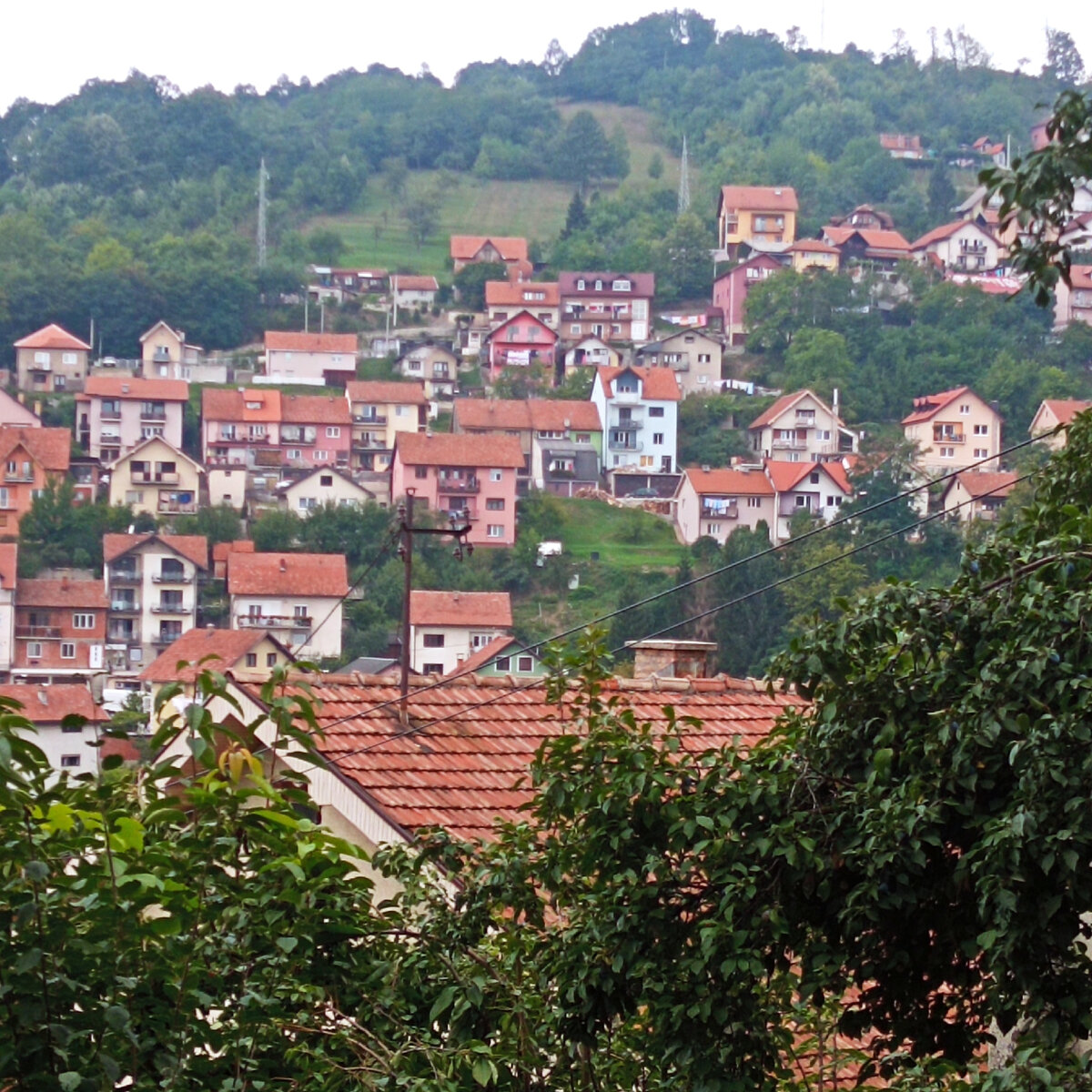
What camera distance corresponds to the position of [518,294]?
385ft

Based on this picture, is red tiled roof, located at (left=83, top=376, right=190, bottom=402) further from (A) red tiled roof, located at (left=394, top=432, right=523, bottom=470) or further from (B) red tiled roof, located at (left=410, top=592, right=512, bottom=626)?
(B) red tiled roof, located at (left=410, top=592, right=512, bottom=626)

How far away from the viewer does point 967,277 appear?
12506 centimetres

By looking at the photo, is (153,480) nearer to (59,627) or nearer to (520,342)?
(59,627)

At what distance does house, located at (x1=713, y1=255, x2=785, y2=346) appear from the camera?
119 meters

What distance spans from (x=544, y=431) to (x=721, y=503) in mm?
12872

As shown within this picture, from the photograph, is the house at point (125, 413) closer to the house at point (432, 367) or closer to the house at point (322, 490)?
the house at point (322, 490)

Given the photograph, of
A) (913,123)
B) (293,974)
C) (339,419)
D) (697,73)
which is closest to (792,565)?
(339,419)

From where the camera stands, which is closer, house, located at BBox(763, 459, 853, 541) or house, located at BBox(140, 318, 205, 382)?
house, located at BBox(763, 459, 853, 541)

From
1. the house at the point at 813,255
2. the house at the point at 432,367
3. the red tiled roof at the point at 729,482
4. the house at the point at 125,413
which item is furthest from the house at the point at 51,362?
the house at the point at 813,255

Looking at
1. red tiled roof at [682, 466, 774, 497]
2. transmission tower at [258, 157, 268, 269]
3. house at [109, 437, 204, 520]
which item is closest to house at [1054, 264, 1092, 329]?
red tiled roof at [682, 466, 774, 497]

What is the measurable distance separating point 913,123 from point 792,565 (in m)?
114

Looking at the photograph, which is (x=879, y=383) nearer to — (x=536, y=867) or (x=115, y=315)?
(x=115, y=315)

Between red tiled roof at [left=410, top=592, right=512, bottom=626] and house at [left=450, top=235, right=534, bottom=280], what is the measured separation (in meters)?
60.9

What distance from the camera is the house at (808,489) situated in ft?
300
